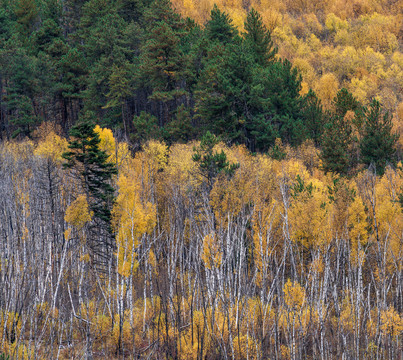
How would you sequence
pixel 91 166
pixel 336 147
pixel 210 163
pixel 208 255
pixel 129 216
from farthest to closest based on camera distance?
pixel 336 147 → pixel 210 163 → pixel 91 166 → pixel 129 216 → pixel 208 255

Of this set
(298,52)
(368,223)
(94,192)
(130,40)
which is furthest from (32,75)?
(298,52)

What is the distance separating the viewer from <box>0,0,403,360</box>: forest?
22.3 metres

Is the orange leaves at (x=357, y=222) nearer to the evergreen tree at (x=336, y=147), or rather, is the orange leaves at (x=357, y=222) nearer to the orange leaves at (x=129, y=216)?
the evergreen tree at (x=336, y=147)

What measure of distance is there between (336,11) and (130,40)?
204 ft

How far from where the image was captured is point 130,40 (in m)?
57.9

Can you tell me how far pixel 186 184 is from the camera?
1471 inches

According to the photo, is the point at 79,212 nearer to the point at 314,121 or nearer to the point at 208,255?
the point at 208,255

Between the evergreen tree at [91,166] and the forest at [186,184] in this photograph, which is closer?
the forest at [186,184]

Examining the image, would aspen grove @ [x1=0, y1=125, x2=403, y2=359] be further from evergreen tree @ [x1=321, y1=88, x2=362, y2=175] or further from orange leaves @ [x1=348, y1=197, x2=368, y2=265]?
evergreen tree @ [x1=321, y1=88, x2=362, y2=175]

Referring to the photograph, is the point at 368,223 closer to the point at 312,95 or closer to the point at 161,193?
the point at 161,193

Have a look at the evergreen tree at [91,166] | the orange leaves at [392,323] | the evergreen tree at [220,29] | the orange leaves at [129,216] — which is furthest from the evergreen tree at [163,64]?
the orange leaves at [392,323]

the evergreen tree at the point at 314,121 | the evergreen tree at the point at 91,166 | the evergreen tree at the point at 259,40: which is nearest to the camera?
the evergreen tree at the point at 91,166

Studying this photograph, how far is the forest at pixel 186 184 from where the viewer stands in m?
22.3

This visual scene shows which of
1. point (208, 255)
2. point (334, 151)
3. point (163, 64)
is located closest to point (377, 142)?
point (334, 151)
